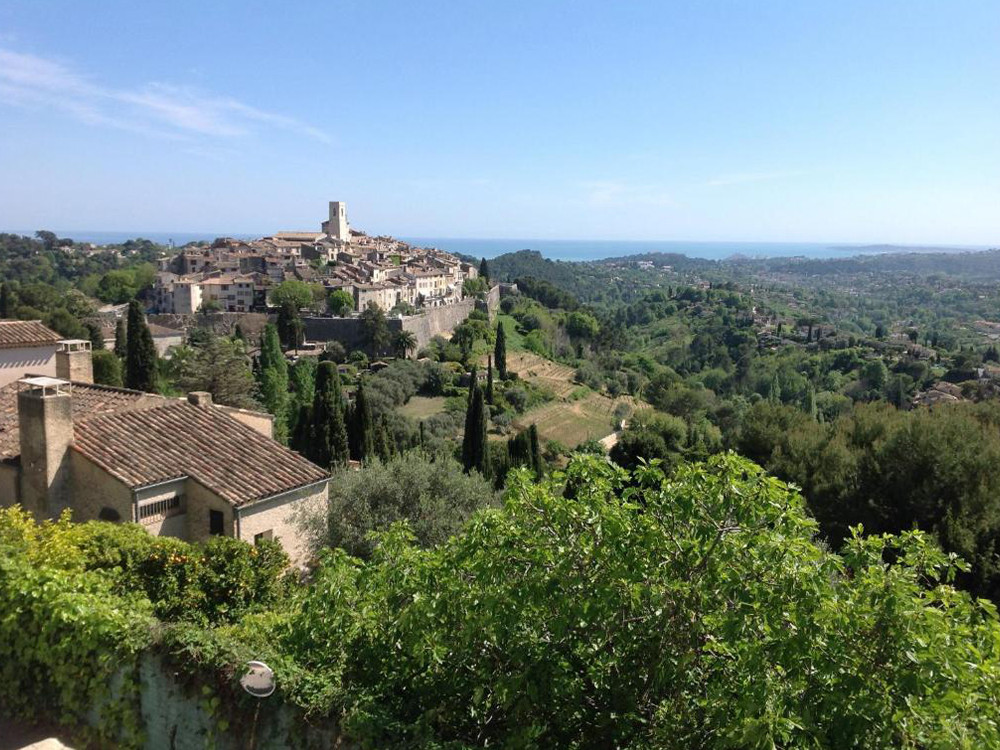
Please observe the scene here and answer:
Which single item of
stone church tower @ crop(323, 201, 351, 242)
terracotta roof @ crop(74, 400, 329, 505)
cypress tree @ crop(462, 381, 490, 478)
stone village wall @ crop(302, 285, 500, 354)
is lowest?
cypress tree @ crop(462, 381, 490, 478)

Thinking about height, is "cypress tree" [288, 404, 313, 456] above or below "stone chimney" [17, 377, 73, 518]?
below

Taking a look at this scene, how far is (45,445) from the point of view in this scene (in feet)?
36.2

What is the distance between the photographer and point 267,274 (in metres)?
83.8

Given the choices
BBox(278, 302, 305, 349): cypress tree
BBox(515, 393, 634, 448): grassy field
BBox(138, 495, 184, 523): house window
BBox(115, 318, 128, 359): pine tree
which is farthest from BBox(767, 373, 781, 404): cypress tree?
BBox(138, 495, 184, 523): house window

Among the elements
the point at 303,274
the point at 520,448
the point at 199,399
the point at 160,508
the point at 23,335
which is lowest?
the point at 520,448

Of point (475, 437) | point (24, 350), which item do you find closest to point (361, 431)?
point (475, 437)

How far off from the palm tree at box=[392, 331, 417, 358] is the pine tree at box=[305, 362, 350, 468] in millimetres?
31007

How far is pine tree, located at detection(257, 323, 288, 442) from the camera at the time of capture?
3695 centimetres

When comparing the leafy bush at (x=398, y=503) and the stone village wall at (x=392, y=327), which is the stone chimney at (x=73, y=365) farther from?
the stone village wall at (x=392, y=327)

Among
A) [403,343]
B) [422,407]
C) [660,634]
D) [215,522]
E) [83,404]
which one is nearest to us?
[660,634]

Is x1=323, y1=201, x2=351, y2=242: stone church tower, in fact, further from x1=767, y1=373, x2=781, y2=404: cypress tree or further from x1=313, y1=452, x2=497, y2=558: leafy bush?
x1=313, y1=452, x2=497, y2=558: leafy bush

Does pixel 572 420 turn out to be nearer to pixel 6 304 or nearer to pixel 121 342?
pixel 121 342

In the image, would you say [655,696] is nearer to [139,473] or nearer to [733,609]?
[733,609]

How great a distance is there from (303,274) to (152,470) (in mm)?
72020
